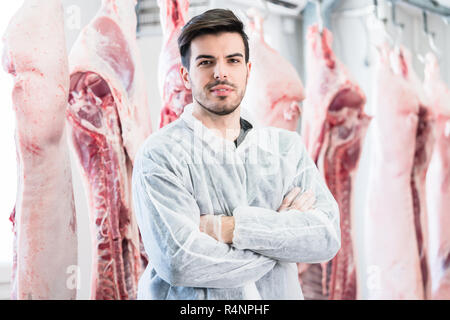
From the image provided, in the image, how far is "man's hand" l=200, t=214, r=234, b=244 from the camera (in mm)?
1192

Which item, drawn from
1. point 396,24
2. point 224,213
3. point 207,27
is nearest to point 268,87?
point 207,27

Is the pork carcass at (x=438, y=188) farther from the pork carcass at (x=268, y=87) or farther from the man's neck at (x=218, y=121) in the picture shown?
the man's neck at (x=218, y=121)

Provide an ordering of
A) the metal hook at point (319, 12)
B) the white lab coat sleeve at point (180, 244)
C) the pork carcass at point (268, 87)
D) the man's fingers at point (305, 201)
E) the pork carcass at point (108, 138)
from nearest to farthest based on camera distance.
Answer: the white lab coat sleeve at point (180, 244)
the man's fingers at point (305, 201)
the pork carcass at point (108, 138)
the pork carcass at point (268, 87)
the metal hook at point (319, 12)

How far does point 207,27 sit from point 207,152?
0.30 meters

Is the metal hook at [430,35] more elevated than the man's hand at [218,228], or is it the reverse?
the metal hook at [430,35]

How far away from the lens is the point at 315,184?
1308mm

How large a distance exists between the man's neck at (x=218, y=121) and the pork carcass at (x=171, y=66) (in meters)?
0.13

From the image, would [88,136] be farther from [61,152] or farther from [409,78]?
[409,78]

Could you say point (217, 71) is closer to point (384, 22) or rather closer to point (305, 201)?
point (305, 201)

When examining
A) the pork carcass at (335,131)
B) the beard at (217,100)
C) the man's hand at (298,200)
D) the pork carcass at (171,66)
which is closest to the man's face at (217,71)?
the beard at (217,100)

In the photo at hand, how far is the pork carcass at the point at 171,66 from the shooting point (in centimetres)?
145

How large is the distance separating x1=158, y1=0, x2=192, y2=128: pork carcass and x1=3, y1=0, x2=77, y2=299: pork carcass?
0.87ft

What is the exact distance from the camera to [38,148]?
130 centimetres

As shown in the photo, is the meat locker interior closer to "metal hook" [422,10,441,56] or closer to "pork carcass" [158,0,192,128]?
"pork carcass" [158,0,192,128]
